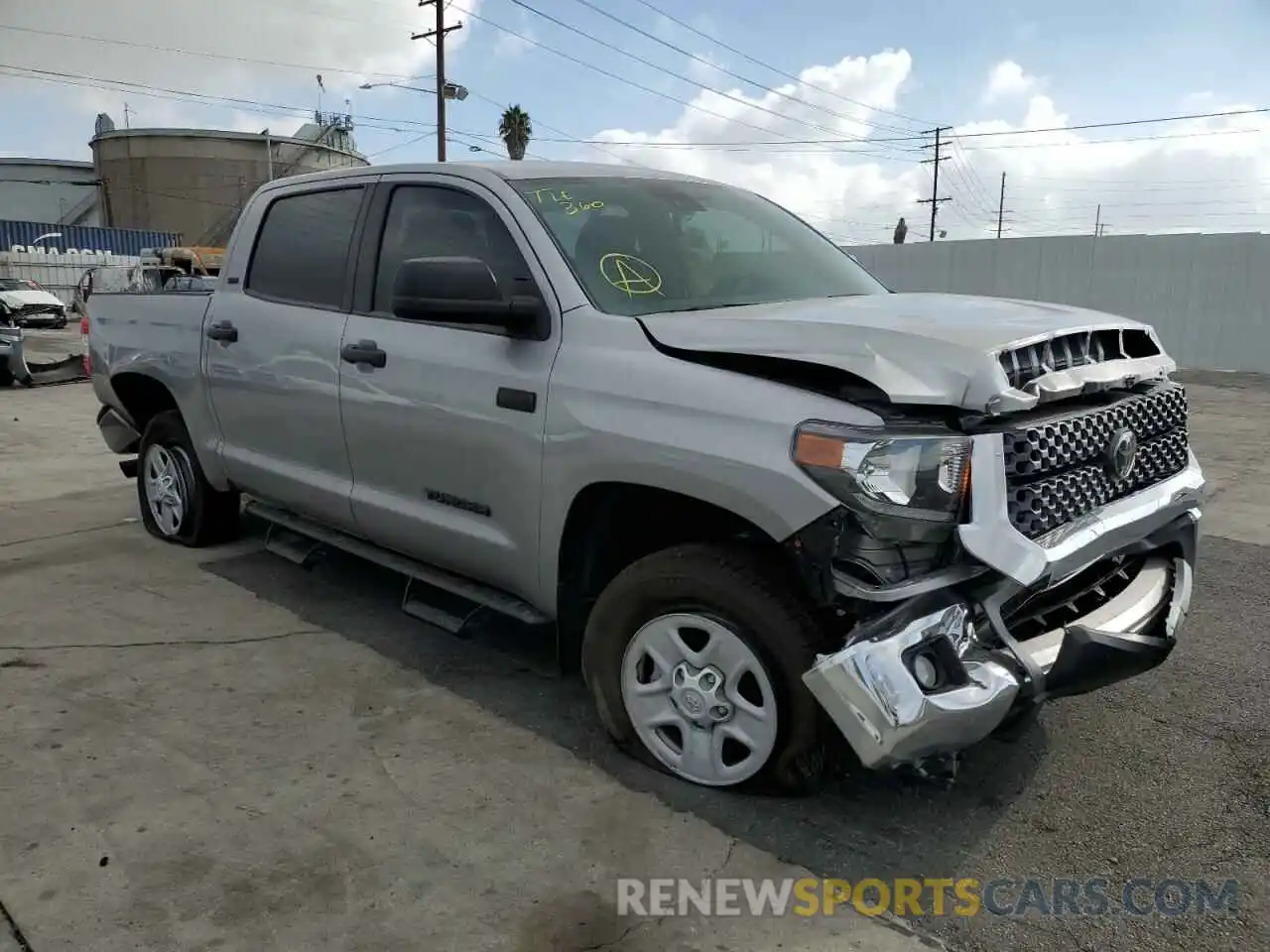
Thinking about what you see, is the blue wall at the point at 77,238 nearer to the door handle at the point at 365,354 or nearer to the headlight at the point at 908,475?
the door handle at the point at 365,354

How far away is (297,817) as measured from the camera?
2.99 m

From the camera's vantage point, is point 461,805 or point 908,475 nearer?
point 908,475

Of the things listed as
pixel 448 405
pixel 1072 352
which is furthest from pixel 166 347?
pixel 1072 352

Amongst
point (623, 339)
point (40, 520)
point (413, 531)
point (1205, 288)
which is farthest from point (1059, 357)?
point (1205, 288)

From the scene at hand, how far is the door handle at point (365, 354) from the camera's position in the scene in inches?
154

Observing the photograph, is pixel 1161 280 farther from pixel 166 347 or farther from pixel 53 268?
pixel 53 268

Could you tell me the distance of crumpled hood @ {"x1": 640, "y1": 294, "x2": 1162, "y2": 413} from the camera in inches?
99.2

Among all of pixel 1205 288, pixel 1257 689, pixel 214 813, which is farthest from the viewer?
pixel 1205 288

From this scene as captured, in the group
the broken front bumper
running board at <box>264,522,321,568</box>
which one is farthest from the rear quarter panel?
the broken front bumper

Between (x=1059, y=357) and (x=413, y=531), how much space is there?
238 cm

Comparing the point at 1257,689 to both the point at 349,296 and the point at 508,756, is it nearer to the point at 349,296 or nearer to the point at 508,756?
the point at 508,756

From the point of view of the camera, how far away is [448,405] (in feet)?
11.9

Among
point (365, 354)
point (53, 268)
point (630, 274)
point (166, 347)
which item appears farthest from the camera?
point (53, 268)

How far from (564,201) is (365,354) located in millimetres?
996
